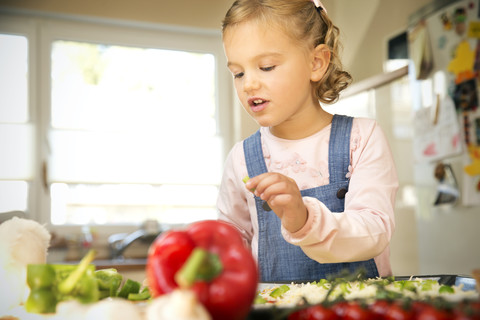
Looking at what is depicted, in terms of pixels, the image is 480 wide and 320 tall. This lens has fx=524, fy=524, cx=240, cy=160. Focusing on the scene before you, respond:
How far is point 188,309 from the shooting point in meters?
0.38

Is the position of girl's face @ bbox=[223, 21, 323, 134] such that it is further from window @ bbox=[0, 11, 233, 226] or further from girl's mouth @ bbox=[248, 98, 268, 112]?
window @ bbox=[0, 11, 233, 226]

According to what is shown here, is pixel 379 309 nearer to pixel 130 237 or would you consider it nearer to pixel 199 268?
pixel 199 268

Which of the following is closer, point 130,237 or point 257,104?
point 257,104

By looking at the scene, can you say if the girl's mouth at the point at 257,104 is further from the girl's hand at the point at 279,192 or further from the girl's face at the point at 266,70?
the girl's hand at the point at 279,192

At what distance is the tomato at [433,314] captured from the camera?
1.31 ft

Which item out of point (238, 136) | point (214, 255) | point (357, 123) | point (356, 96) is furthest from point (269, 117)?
point (238, 136)

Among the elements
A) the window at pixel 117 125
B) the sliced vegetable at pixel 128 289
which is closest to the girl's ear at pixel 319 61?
the sliced vegetable at pixel 128 289

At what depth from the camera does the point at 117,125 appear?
3977mm

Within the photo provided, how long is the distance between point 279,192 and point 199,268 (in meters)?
0.31

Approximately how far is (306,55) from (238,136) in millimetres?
2845

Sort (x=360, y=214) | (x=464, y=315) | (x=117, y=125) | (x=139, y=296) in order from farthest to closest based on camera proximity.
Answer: (x=117, y=125) → (x=360, y=214) → (x=139, y=296) → (x=464, y=315)

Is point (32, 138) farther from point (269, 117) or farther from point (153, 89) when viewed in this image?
point (269, 117)

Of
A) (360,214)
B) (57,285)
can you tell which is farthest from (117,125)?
(57,285)

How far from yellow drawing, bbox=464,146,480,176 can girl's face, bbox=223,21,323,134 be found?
1646 millimetres
